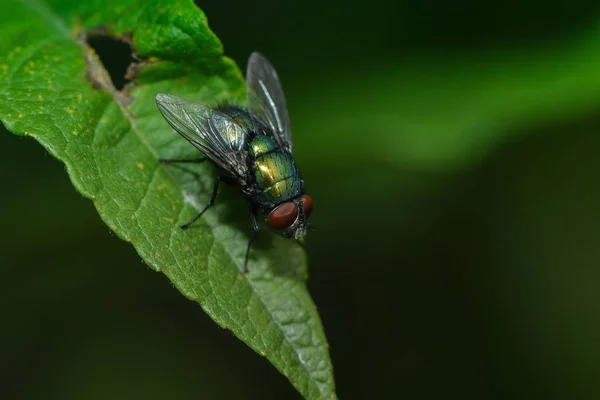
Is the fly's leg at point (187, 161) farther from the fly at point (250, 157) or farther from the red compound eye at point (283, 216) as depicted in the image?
the red compound eye at point (283, 216)

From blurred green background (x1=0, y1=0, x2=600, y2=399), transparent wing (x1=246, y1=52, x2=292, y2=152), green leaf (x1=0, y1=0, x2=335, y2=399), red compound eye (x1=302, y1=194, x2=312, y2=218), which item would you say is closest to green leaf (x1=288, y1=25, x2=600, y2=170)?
blurred green background (x1=0, y1=0, x2=600, y2=399)

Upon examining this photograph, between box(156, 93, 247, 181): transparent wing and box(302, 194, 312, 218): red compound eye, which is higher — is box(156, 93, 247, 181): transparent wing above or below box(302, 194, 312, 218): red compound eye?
above

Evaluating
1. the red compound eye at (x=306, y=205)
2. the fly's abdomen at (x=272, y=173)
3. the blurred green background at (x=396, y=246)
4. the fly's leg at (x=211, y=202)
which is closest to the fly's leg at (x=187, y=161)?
the fly's leg at (x=211, y=202)

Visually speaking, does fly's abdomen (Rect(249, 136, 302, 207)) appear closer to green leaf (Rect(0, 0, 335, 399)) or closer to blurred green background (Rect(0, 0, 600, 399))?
green leaf (Rect(0, 0, 335, 399))

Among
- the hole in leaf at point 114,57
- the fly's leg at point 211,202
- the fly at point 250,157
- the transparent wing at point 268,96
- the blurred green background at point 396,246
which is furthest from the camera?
the blurred green background at point 396,246

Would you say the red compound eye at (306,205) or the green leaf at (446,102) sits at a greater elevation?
the green leaf at (446,102)

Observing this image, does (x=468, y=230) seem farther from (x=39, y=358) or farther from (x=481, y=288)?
(x=39, y=358)

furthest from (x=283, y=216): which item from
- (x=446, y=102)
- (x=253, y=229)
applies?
(x=446, y=102)
